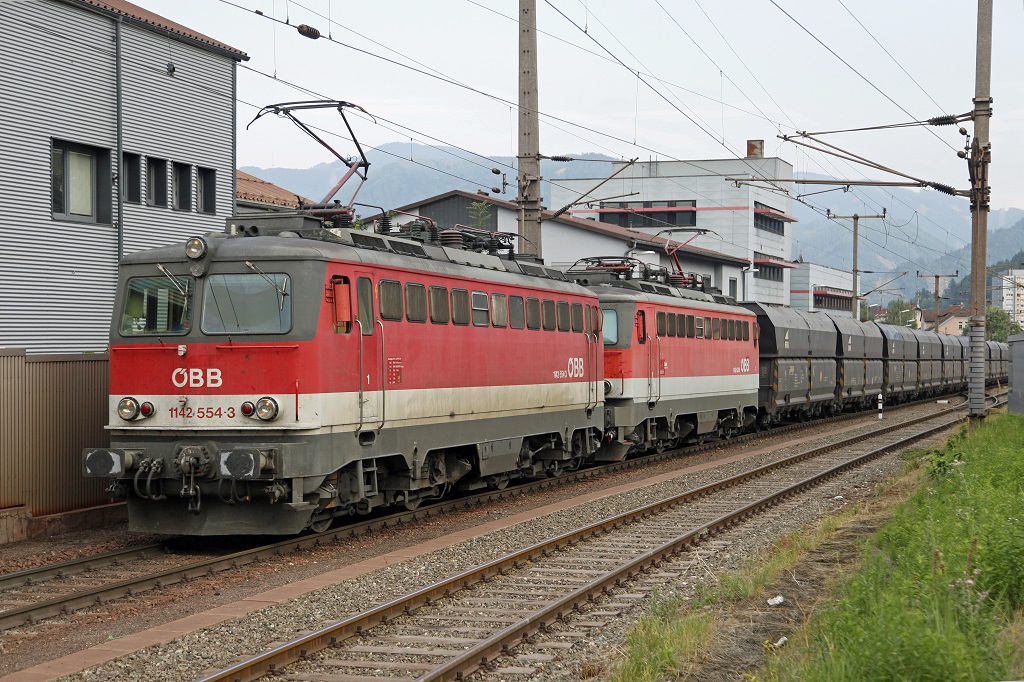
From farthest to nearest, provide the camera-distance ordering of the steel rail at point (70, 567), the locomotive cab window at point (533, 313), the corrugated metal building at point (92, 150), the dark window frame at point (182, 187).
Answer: the dark window frame at point (182, 187) → the corrugated metal building at point (92, 150) → the locomotive cab window at point (533, 313) → the steel rail at point (70, 567)

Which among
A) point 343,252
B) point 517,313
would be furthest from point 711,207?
point 343,252

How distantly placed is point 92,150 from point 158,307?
40.1 ft

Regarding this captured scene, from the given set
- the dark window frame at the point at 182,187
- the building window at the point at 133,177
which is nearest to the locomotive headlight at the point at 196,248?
the building window at the point at 133,177

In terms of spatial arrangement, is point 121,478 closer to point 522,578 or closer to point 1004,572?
point 522,578

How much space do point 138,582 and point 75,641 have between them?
1.75 meters

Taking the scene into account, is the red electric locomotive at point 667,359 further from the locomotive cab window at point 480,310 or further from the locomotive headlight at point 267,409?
the locomotive headlight at point 267,409

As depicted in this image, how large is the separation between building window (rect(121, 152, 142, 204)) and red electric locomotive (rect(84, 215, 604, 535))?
1135cm

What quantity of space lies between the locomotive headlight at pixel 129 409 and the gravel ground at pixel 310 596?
1.73 meters

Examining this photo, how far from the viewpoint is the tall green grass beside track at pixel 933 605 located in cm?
582

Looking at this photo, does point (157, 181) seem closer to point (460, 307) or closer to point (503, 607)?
point (460, 307)

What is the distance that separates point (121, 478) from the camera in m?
12.3

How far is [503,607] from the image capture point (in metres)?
10.1

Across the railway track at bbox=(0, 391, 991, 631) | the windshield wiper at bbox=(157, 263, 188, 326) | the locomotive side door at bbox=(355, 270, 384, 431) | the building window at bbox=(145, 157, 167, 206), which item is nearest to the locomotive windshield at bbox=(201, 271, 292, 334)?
the windshield wiper at bbox=(157, 263, 188, 326)

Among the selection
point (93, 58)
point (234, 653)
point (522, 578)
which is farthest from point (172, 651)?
point (93, 58)
